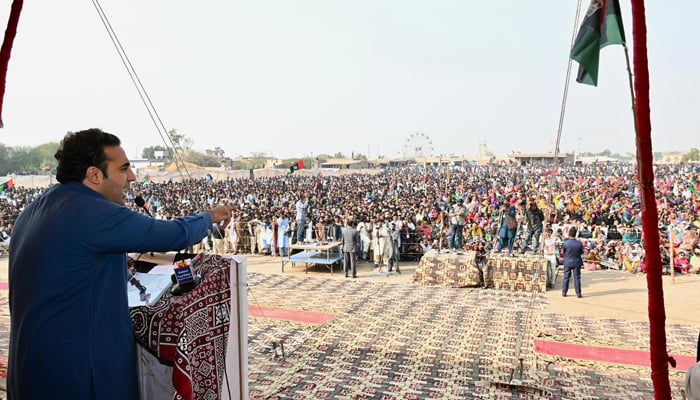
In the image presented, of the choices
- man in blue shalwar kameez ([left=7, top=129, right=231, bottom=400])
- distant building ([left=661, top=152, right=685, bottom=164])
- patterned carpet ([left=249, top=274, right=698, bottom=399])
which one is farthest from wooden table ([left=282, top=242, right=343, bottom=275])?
distant building ([left=661, top=152, right=685, bottom=164])

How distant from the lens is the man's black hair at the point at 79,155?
1633 millimetres

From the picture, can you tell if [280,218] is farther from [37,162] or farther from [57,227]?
[37,162]

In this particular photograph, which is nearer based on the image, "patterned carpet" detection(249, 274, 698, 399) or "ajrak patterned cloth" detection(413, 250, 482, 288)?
"patterned carpet" detection(249, 274, 698, 399)

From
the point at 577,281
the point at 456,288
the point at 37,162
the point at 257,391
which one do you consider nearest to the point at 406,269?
the point at 456,288

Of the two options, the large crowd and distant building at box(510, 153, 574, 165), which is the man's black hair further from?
distant building at box(510, 153, 574, 165)

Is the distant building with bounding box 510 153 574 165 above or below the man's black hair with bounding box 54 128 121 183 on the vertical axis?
above

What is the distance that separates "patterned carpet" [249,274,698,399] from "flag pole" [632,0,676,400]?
2358mm

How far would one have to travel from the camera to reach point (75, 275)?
155 centimetres

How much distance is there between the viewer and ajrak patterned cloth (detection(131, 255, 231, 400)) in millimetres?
1835

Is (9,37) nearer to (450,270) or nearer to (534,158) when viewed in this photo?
(450,270)

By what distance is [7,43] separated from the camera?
2707mm

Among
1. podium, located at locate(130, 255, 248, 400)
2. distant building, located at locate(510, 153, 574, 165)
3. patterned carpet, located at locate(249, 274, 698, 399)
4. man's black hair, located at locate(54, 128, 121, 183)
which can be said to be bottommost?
patterned carpet, located at locate(249, 274, 698, 399)

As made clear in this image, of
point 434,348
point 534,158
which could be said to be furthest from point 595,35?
point 534,158

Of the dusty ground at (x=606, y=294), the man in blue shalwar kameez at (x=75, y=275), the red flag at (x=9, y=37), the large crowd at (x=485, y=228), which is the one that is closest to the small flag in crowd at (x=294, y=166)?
the large crowd at (x=485, y=228)
